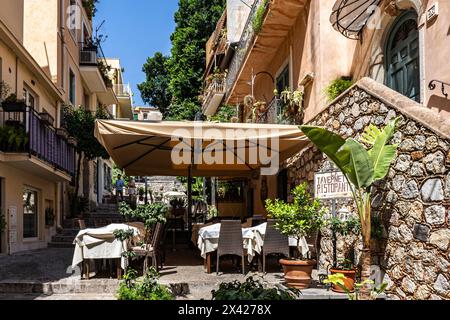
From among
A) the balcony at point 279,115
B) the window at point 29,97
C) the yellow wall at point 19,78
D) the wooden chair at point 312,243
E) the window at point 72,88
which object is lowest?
the wooden chair at point 312,243

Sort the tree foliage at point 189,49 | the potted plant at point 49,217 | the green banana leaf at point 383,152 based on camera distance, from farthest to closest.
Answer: the tree foliage at point 189,49 < the potted plant at point 49,217 < the green banana leaf at point 383,152

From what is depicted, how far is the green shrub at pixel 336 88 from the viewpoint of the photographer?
396 inches

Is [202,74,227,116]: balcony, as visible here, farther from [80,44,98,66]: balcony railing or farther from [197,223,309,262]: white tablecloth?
[197,223,309,262]: white tablecloth

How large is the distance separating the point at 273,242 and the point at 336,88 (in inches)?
154

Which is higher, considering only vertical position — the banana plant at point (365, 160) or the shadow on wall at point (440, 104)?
the shadow on wall at point (440, 104)

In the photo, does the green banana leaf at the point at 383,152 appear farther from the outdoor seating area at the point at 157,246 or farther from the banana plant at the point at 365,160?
the outdoor seating area at the point at 157,246

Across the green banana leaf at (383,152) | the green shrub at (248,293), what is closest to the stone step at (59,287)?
the green shrub at (248,293)

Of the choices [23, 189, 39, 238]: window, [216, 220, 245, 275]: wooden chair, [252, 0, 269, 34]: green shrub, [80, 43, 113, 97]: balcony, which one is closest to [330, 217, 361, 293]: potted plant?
[216, 220, 245, 275]: wooden chair

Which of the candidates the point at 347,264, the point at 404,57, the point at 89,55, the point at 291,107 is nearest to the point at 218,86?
the point at 89,55

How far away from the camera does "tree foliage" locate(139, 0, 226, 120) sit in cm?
3453

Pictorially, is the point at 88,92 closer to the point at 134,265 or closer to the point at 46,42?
the point at 46,42

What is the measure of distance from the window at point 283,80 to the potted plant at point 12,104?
7340mm

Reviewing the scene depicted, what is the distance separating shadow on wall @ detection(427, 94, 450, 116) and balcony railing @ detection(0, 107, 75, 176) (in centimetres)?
968
